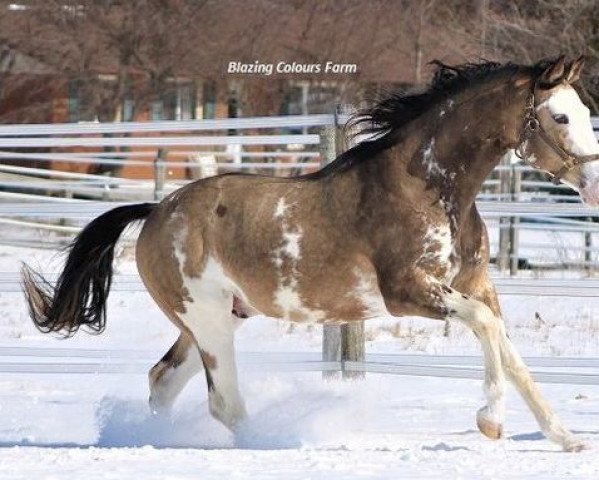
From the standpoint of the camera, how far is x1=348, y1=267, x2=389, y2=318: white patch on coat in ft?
21.7

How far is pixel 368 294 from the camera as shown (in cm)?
666

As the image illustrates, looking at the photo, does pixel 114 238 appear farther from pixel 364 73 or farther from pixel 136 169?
pixel 136 169

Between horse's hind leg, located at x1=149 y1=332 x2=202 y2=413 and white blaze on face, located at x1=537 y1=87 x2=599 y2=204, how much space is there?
6.80 ft

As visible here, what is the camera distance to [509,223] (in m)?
14.4

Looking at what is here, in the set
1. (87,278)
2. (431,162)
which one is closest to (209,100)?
(87,278)

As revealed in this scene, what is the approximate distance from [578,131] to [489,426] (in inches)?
50.1

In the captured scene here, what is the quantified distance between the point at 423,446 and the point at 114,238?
2009 millimetres

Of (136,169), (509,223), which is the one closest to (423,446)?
(509,223)

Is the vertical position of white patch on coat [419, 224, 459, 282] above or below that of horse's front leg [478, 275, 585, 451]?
above

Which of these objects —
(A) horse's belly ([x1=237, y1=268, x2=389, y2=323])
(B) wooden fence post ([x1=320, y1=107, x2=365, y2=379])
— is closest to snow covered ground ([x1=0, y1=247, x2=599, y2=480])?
(B) wooden fence post ([x1=320, y1=107, x2=365, y2=379])

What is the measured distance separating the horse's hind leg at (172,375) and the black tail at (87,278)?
428 millimetres

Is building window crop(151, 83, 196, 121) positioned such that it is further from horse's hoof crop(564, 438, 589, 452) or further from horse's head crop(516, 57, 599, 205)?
horse's hoof crop(564, 438, 589, 452)

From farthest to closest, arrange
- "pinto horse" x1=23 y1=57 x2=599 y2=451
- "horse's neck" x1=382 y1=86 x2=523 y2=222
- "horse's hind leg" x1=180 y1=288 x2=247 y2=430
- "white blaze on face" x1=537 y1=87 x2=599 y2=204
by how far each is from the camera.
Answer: "horse's hind leg" x1=180 y1=288 x2=247 y2=430
"horse's neck" x1=382 y1=86 x2=523 y2=222
"pinto horse" x1=23 y1=57 x2=599 y2=451
"white blaze on face" x1=537 y1=87 x2=599 y2=204

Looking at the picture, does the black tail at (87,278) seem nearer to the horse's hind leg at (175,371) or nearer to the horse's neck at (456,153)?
the horse's hind leg at (175,371)
